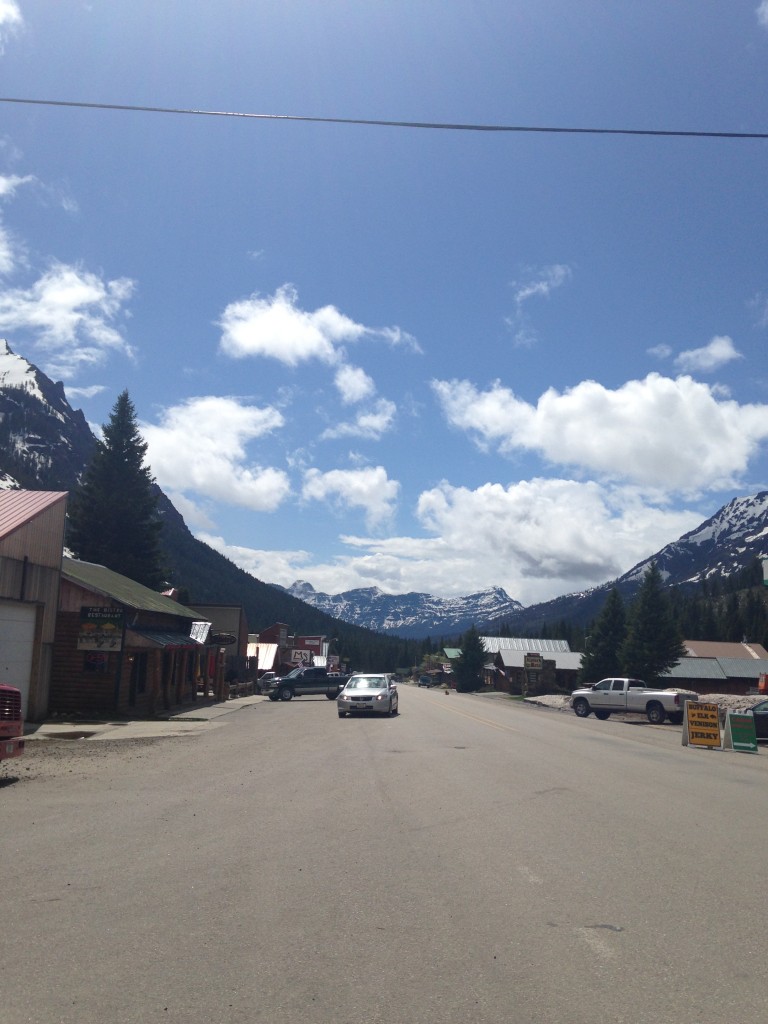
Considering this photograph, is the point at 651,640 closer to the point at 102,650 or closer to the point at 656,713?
the point at 656,713

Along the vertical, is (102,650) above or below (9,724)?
above

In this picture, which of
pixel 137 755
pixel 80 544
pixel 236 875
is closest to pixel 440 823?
pixel 236 875

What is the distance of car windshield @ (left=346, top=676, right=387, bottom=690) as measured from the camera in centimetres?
3045

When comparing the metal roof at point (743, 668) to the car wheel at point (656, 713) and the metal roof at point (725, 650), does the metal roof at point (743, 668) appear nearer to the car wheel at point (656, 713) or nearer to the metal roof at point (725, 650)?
the metal roof at point (725, 650)

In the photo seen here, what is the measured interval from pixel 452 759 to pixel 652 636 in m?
52.2

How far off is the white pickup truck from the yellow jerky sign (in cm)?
1101

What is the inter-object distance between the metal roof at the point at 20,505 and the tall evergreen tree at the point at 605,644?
2134 inches

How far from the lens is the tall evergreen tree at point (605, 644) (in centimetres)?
7000

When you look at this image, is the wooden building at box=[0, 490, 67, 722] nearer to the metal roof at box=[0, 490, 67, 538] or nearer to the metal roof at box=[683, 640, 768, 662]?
the metal roof at box=[0, 490, 67, 538]

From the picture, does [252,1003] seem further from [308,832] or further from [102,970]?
[308,832]

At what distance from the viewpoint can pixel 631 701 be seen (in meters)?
36.1

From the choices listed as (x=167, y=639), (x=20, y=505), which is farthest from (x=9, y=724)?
(x=167, y=639)

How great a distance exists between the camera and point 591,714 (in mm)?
41219

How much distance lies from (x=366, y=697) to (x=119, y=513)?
98.8 ft
